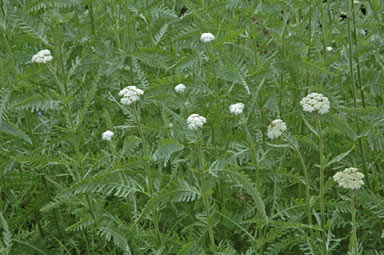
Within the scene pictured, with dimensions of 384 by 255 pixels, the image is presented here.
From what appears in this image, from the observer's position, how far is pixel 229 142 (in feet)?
9.27

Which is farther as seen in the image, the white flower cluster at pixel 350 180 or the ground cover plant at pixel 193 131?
the ground cover plant at pixel 193 131

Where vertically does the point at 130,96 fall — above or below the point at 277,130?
above

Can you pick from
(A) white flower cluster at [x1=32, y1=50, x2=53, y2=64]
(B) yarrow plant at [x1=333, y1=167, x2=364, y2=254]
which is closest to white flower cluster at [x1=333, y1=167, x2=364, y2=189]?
(B) yarrow plant at [x1=333, y1=167, x2=364, y2=254]

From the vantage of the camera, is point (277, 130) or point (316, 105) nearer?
point (316, 105)

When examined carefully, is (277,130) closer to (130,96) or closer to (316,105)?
(316,105)

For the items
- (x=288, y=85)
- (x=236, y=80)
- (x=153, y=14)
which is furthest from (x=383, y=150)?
(x=153, y=14)

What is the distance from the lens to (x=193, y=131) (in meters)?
2.18

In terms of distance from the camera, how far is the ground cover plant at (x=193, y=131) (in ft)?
7.47

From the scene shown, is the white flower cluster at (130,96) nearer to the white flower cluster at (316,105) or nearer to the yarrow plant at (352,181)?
the white flower cluster at (316,105)

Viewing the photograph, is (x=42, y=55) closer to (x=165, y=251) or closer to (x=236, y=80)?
(x=236, y=80)

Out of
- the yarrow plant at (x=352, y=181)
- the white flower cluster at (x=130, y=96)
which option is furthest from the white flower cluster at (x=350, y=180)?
the white flower cluster at (x=130, y=96)

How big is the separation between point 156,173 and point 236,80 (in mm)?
613

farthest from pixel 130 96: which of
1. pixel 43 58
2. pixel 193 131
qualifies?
pixel 43 58

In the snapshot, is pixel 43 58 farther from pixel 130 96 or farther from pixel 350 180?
pixel 350 180
